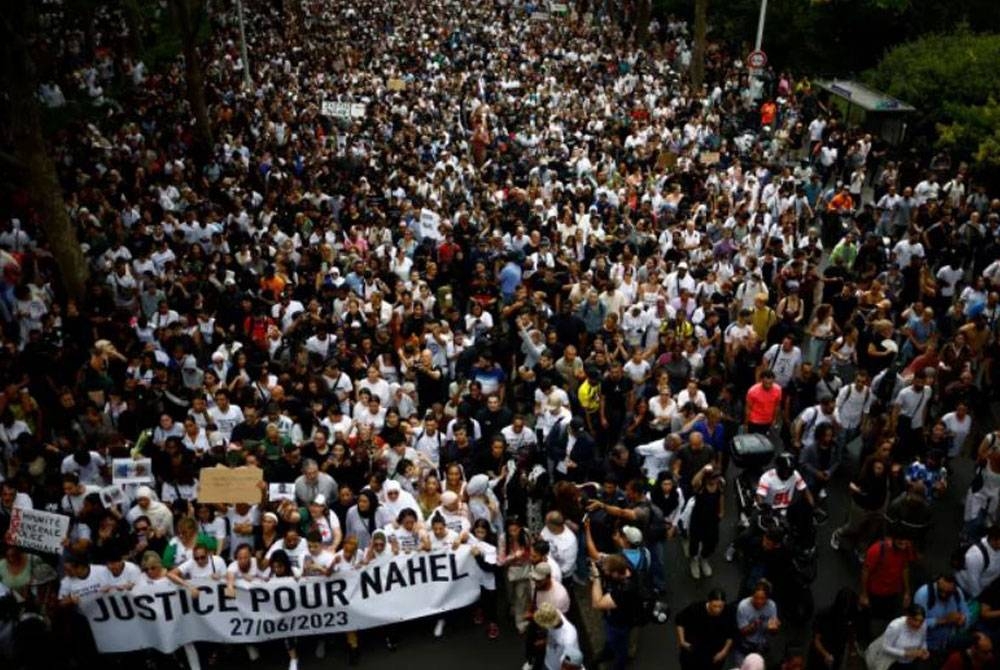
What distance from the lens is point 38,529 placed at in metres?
7.85

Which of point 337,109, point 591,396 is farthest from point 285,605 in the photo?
point 337,109

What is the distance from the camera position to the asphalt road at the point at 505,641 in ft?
26.7

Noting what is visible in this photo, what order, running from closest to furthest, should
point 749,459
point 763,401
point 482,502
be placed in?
point 482,502 → point 749,459 → point 763,401

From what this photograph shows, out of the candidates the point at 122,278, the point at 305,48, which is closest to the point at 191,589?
the point at 122,278

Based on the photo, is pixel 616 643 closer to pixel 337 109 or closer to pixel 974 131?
pixel 974 131

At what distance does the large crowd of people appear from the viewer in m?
7.80

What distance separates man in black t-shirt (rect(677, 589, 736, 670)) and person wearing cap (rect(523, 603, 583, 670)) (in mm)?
852

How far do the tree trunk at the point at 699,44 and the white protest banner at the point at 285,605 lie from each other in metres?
22.3

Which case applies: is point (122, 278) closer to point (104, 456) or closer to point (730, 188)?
point (104, 456)

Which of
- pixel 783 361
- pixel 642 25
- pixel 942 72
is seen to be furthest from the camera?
pixel 642 25

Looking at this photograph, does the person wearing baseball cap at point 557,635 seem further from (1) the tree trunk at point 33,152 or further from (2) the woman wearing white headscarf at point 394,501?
(1) the tree trunk at point 33,152

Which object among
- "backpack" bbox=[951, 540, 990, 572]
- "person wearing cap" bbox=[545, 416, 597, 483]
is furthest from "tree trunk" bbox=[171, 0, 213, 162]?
"backpack" bbox=[951, 540, 990, 572]

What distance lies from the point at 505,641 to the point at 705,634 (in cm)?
227

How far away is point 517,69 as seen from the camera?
94.8ft
